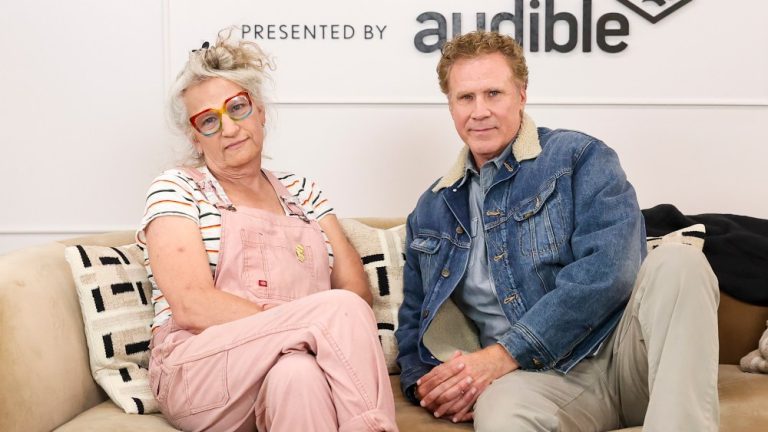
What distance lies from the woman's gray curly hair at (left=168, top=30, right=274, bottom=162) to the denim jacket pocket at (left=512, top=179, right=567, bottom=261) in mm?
854

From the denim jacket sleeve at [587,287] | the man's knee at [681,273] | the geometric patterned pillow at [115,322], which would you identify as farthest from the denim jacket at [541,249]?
the geometric patterned pillow at [115,322]

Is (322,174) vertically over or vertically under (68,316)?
over

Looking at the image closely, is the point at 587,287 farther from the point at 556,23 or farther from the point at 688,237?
the point at 556,23

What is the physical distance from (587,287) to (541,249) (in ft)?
0.68

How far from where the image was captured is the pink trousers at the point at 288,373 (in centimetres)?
193

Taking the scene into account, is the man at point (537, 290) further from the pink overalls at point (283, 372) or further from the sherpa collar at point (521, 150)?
the pink overalls at point (283, 372)

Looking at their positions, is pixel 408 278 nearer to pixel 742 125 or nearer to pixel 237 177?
pixel 237 177

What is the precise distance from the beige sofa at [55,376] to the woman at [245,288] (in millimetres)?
191

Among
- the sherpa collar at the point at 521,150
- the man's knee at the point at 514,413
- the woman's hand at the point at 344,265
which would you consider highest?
the sherpa collar at the point at 521,150

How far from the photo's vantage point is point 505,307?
242 cm

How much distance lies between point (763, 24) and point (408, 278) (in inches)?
68.6

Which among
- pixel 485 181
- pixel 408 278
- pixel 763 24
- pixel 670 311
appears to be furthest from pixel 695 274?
pixel 763 24

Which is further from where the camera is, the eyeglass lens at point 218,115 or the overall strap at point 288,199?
the overall strap at point 288,199

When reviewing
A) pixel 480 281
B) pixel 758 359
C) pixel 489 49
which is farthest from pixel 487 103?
pixel 758 359
